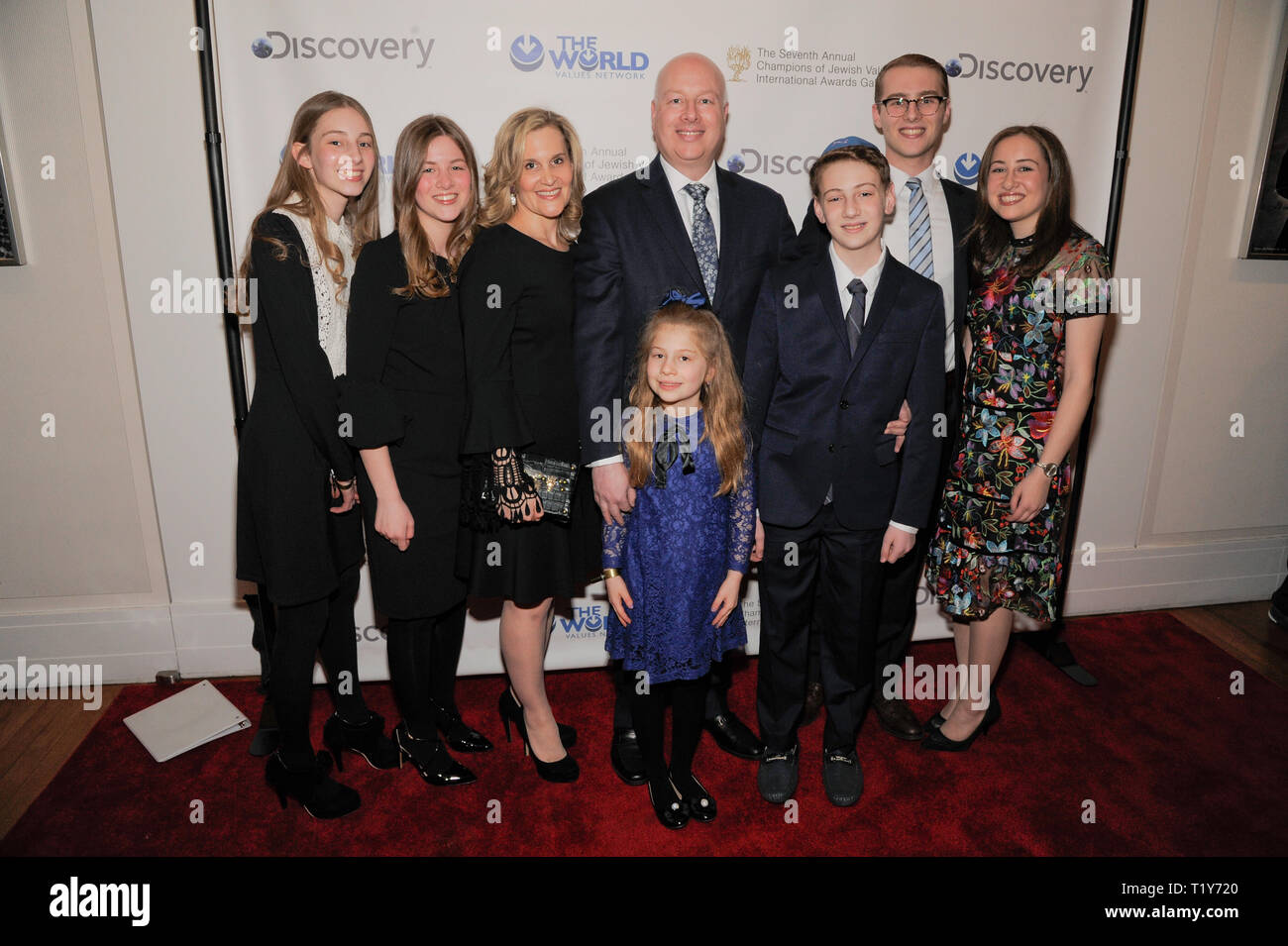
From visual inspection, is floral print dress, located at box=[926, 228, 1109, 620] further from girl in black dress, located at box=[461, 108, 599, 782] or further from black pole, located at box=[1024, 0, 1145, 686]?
girl in black dress, located at box=[461, 108, 599, 782]

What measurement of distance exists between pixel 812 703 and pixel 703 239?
1774 mm

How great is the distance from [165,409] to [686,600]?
221 cm

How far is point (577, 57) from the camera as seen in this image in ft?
9.63

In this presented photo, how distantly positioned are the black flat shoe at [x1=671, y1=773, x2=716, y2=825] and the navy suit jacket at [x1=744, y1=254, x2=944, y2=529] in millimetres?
873

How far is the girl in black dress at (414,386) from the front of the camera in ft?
7.29

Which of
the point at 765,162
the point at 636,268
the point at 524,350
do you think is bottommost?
the point at 524,350

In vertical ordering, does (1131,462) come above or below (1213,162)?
below

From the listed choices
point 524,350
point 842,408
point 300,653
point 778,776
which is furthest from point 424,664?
point 842,408

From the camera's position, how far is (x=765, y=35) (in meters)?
3.00

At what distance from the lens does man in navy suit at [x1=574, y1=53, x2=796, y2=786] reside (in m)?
2.38

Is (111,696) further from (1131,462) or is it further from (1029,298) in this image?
(1131,462)

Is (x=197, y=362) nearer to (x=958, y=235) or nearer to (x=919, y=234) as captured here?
(x=919, y=234)
